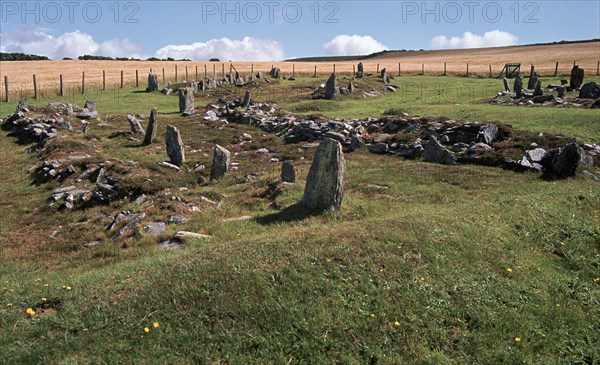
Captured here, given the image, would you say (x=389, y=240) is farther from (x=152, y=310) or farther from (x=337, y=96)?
(x=337, y=96)

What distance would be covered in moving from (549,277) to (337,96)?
43.0 metres

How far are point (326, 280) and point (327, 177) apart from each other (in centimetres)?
559

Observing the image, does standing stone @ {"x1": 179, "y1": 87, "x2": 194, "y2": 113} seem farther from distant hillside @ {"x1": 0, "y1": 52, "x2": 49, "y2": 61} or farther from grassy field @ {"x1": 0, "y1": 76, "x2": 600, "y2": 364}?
distant hillside @ {"x1": 0, "y1": 52, "x2": 49, "y2": 61}

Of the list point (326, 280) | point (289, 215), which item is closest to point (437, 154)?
point (289, 215)

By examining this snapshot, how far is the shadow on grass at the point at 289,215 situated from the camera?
1599 cm

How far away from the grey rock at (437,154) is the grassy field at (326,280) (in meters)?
3.73

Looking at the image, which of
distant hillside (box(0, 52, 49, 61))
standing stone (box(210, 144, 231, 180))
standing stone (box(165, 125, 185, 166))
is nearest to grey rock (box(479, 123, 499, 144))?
standing stone (box(210, 144, 231, 180))

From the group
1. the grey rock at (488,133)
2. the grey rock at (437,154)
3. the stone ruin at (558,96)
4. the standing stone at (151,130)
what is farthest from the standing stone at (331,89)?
the grey rock at (437,154)

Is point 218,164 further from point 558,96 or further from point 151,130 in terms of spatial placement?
point 558,96

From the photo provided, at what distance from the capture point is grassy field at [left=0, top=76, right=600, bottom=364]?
924 cm

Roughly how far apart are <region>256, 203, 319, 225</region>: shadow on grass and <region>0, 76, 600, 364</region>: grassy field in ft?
0.32

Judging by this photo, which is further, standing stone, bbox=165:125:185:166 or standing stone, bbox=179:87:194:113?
standing stone, bbox=179:87:194:113

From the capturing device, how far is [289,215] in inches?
646

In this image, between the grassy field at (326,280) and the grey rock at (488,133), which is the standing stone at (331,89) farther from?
the grassy field at (326,280)
